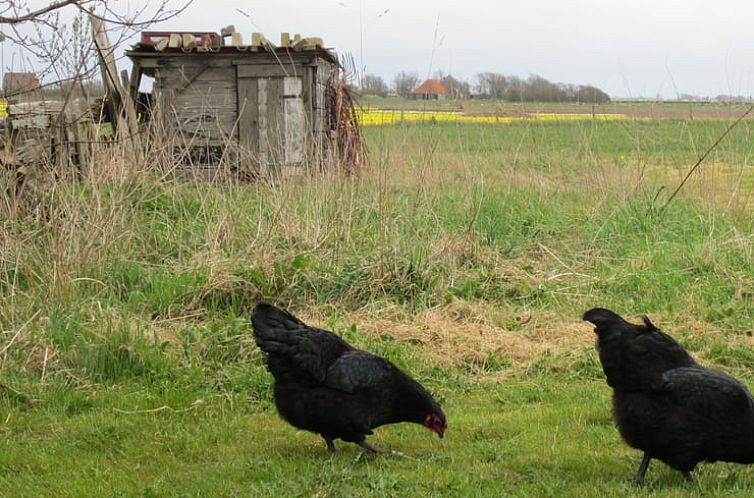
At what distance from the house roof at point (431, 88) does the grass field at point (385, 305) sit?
2.08 feet

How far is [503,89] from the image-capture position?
42.1ft

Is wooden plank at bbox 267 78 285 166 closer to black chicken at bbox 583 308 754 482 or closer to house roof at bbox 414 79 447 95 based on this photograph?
house roof at bbox 414 79 447 95

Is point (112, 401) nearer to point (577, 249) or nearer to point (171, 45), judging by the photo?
point (577, 249)

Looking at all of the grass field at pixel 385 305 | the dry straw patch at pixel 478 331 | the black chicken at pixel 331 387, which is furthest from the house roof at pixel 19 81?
the dry straw patch at pixel 478 331

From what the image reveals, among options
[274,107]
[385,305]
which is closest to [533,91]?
[274,107]

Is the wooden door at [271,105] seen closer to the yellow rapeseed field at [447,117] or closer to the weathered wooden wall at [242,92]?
the weathered wooden wall at [242,92]

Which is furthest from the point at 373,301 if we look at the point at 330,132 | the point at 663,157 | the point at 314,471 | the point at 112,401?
the point at 330,132

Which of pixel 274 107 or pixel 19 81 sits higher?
pixel 19 81

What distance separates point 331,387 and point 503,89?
27.8ft

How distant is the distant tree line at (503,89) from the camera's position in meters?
10.5

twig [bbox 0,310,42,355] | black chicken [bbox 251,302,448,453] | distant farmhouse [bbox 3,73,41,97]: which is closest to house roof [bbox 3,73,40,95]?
distant farmhouse [bbox 3,73,41,97]

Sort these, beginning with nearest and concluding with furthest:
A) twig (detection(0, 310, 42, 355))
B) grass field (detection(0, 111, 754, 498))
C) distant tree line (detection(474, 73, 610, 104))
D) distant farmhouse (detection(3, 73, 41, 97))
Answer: grass field (detection(0, 111, 754, 498)) < twig (detection(0, 310, 42, 355)) < distant farmhouse (detection(3, 73, 41, 97)) < distant tree line (detection(474, 73, 610, 104))

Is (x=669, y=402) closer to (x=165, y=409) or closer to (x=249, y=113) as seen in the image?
(x=165, y=409)

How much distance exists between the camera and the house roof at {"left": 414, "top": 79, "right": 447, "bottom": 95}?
33.1 feet
